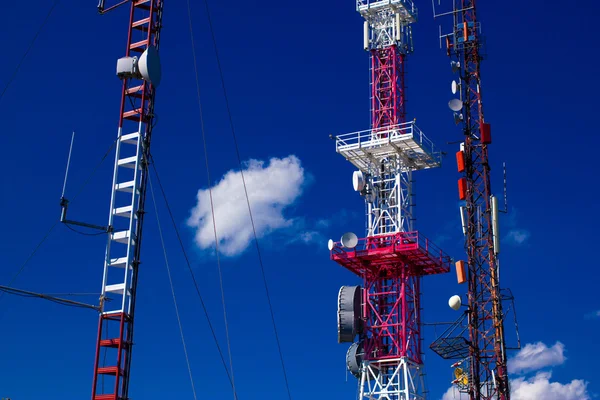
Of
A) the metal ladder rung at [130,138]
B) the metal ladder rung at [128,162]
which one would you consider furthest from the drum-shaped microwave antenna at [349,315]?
the metal ladder rung at [130,138]

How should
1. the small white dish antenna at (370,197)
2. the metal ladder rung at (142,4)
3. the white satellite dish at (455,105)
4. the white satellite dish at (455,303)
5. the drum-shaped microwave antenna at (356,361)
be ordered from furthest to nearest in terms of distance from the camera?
1. the small white dish antenna at (370,197)
2. the drum-shaped microwave antenna at (356,361)
3. the white satellite dish at (455,105)
4. the white satellite dish at (455,303)
5. the metal ladder rung at (142,4)

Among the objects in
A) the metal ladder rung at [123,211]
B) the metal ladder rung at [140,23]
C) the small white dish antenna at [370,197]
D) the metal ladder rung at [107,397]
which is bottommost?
the metal ladder rung at [107,397]

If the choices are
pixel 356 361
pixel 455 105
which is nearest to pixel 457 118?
pixel 455 105

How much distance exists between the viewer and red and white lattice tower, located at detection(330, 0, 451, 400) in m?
79.9

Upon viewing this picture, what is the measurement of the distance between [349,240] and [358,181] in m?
6.06

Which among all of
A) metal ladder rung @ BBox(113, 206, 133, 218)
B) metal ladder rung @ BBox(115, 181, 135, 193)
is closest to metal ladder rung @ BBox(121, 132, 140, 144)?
metal ladder rung @ BBox(115, 181, 135, 193)

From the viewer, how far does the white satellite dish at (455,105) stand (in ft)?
242

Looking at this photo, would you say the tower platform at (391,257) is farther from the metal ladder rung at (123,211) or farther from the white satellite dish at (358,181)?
the metal ladder rung at (123,211)

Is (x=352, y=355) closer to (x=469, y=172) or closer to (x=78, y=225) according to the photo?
(x=469, y=172)

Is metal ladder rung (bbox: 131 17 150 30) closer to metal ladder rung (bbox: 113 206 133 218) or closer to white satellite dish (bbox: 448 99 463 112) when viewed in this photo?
metal ladder rung (bbox: 113 206 133 218)

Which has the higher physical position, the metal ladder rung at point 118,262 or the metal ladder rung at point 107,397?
the metal ladder rung at point 118,262

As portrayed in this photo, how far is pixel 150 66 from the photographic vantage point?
173 ft

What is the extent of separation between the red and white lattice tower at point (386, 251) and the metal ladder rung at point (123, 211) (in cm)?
3170

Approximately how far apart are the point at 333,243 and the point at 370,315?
22.1 feet
